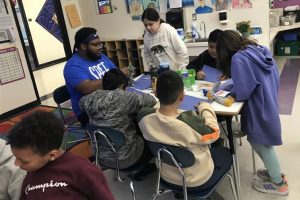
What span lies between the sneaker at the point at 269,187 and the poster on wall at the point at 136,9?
3.69 m

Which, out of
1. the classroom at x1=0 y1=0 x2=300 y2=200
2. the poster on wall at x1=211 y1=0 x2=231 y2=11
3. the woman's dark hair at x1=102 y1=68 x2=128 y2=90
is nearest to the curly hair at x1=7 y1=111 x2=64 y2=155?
the classroom at x1=0 y1=0 x2=300 y2=200

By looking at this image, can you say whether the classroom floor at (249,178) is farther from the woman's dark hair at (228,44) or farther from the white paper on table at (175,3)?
the white paper on table at (175,3)

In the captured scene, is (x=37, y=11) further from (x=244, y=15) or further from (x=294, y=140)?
(x=294, y=140)

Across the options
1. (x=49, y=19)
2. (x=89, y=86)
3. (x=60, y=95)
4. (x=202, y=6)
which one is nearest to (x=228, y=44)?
(x=89, y=86)

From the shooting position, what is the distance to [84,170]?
40.5 inches

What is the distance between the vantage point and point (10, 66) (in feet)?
14.8

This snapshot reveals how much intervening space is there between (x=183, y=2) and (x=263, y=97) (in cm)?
303

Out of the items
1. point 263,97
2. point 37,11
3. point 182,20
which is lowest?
point 263,97

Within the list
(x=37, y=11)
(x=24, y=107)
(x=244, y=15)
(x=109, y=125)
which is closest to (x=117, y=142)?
(x=109, y=125)

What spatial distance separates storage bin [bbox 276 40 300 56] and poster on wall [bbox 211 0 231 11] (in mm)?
1729

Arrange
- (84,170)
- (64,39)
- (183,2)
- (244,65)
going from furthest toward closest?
(64,39) < (183,2) < (244,65) < (84,170)

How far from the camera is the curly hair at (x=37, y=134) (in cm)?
97

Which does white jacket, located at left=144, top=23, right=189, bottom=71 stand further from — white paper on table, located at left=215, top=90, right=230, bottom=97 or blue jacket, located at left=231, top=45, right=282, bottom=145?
blue jacket, located at left=231, top=45, right=282, bottom=145

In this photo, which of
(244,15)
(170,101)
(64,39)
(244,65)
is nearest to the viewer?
(170,101)
